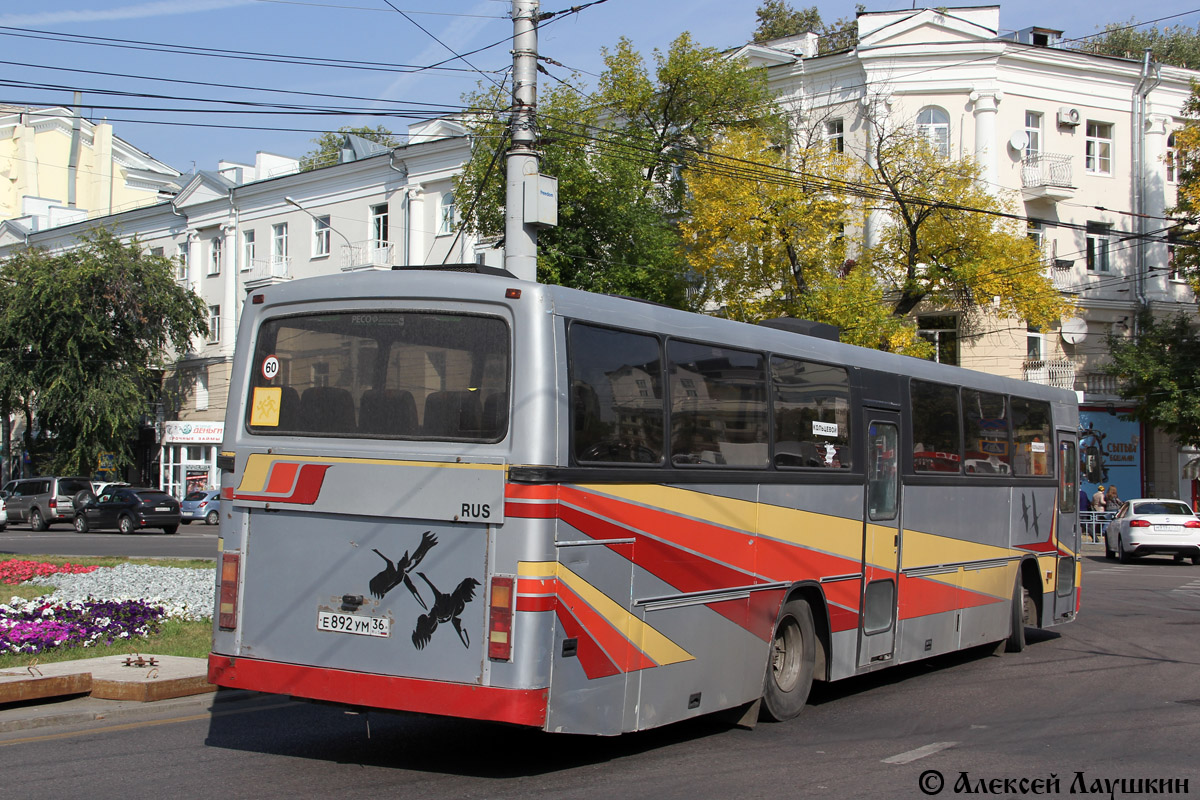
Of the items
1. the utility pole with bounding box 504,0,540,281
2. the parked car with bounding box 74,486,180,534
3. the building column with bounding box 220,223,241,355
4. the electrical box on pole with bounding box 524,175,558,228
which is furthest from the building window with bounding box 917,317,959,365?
the building column with bounding box 220,223,241,355

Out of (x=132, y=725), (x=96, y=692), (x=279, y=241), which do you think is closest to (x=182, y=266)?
(x=279, y=241)

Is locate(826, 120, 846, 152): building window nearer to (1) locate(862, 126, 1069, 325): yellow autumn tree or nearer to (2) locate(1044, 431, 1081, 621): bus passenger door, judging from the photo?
(1) locate(862, 126, 1069, 325): yellow autumn tree

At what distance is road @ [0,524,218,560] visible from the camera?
26.4m

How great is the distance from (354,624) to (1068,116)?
3773 cm

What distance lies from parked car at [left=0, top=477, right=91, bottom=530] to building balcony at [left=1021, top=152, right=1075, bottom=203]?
111 feet

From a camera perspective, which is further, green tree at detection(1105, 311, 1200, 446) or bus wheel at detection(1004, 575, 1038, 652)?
green tree at detection(1105, 311, 1200, 446)

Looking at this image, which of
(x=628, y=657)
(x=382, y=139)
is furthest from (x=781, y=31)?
(x=628, y=657)

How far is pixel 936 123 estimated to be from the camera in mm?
38562

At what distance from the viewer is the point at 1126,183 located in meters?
40.8

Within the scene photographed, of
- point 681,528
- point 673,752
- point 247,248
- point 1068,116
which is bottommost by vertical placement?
point 673,752

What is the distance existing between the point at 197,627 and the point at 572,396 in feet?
25.1

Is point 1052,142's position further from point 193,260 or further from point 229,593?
point 193,260

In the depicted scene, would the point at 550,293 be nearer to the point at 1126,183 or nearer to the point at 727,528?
the point at 727,528

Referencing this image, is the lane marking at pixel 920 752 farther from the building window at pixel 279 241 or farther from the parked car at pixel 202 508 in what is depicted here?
the building window at pixel 279 241
